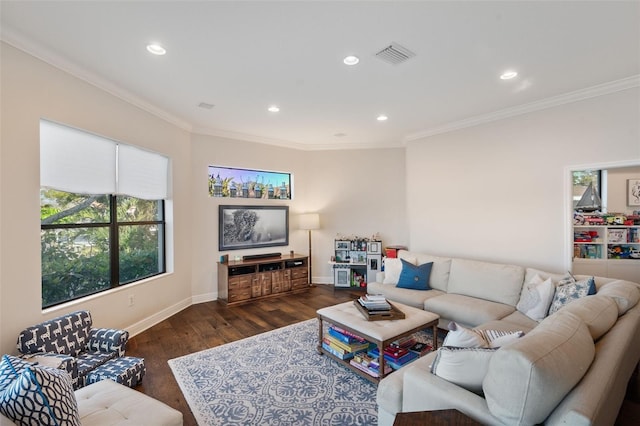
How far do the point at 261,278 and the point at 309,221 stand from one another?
144 centimetres

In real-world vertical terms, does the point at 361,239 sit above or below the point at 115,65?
below

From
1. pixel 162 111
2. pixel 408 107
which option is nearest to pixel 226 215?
pixel 162 111

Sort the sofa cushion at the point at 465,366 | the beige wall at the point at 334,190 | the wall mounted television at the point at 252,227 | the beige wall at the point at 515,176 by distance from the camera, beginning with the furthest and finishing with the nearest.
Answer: the beige wall at the point at 334,190, the wall mounted television at the point at 252,227, the beige wall at the point at 515,176, the sofa cushion at the point at 465,366

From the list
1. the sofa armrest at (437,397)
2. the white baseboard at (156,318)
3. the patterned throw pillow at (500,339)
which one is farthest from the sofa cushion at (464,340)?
the white baseboard at (156,318)

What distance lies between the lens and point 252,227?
541 cm

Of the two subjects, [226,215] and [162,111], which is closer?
[162,111]

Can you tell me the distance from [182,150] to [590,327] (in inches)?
195

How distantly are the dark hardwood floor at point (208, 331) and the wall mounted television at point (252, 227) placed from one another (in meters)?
1.08

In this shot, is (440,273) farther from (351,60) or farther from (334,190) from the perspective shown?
(351,60)

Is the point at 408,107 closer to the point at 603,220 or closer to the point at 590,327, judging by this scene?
the point at 590,327

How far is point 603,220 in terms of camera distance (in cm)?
483

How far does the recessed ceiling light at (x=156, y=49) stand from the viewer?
2.46m

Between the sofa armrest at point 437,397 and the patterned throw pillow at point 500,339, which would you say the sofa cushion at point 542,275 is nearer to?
the patterned throw pillow at point 500,339

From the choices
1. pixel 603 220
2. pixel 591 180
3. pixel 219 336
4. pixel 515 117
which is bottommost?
pixel 219 336
